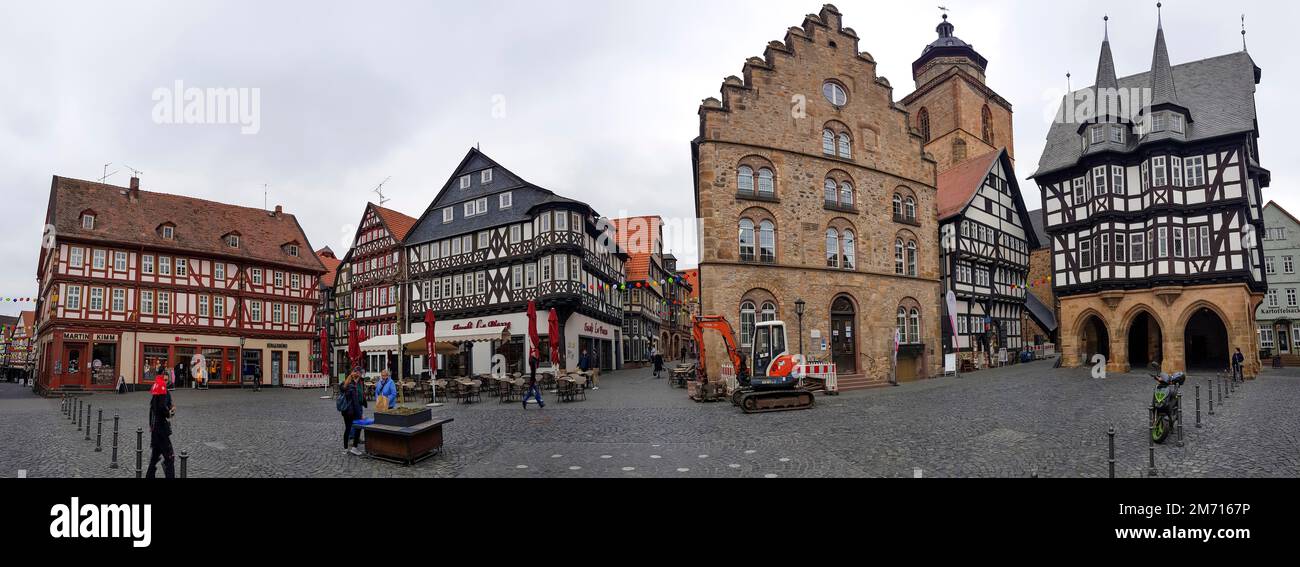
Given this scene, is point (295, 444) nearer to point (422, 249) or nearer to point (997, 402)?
point (997, 402)

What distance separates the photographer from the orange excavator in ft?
56.3

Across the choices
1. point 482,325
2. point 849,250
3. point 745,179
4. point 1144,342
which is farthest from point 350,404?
point 1144,342

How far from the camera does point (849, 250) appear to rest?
27.0 metres

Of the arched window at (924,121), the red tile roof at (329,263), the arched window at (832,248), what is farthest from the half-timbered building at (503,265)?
the arched window at (924,121)

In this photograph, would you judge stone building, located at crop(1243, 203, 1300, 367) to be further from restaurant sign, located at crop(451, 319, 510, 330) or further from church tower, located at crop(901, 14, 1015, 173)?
restaurant sign, located at crop(451, 319, 510, 330)

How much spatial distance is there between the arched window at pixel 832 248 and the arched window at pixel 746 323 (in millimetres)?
4320

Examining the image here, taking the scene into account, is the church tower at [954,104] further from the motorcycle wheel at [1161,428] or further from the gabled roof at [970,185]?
the motorcycle wheel at [1161,428]

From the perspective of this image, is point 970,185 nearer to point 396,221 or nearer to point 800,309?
→ point 800,309

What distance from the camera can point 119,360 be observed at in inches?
1346

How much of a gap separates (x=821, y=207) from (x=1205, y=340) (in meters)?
28.0

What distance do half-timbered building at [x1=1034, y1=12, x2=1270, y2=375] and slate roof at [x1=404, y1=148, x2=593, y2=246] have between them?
24.6 metres

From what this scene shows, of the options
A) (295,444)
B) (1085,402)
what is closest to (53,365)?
(295,444)
